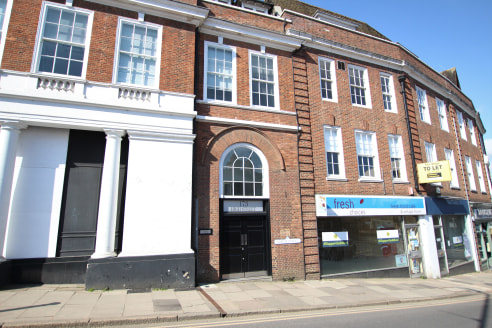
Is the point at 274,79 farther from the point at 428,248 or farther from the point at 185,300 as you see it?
the point at 428,248

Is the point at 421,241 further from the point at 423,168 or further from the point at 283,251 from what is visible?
the point at 283,251

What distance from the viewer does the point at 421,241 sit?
1324 cm

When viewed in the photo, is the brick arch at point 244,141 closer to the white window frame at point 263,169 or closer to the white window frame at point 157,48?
the white window frame at point 263,169

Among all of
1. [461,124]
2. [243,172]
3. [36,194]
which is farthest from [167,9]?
[461,124]

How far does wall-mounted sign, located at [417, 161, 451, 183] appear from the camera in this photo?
43.0 ft

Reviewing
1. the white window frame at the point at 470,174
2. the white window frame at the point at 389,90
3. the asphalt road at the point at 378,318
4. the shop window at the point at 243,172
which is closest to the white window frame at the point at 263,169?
the shop window at the point at 243,172

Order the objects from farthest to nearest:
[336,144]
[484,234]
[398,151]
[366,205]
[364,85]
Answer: [484,234], [398,151], [364,85], [336,144], [366,205]

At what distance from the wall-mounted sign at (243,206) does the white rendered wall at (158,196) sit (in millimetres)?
1677

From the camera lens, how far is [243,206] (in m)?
9.96

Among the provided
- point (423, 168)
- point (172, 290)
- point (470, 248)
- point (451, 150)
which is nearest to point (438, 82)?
point (451, 150)

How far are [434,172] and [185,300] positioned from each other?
1301 cm

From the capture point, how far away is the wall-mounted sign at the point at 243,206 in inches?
384

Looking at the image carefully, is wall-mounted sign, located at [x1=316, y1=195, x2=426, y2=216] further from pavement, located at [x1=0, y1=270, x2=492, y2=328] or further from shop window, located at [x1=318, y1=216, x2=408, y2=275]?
pavement, located at [x1=0, y1=270, x2=492, y2=328]

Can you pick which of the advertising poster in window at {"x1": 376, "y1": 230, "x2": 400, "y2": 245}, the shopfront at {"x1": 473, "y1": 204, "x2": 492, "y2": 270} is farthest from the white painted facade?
the shopfront at {"x1": 473, "y1": 204, "x2": 492, "y2": 270}
